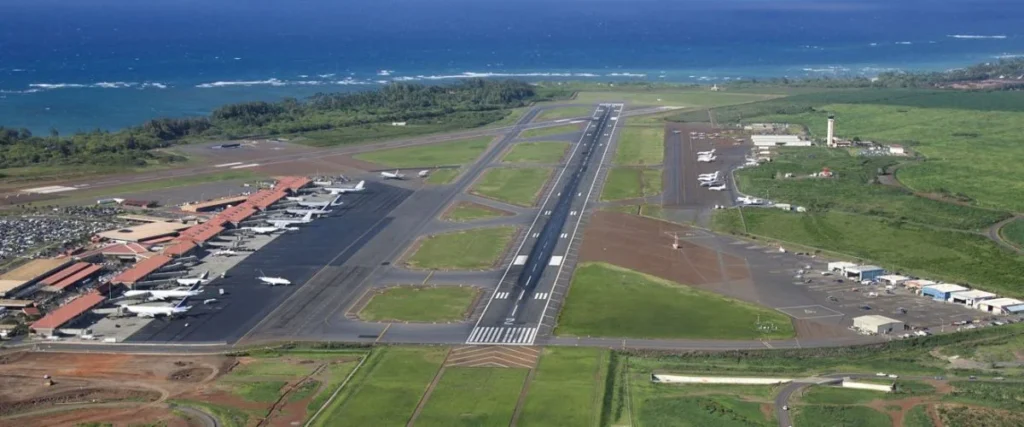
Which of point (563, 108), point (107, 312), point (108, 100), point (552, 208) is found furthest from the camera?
Answer: point (108, 100)

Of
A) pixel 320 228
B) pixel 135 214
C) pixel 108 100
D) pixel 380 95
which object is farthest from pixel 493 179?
pixel 108 100

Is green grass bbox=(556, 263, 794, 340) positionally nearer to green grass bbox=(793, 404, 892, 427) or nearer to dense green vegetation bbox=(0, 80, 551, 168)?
green grass bbox=(793, 404, 892, 427)

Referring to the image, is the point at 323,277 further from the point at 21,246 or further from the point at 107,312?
the point at 21,246

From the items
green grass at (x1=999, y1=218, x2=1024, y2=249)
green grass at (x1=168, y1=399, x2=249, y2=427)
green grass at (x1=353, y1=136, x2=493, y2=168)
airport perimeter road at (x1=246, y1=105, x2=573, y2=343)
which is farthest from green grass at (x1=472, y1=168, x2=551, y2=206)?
green grass at (x1=168, y1=399, x2=249, y2=427)

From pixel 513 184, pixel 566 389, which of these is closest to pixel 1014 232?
pixel 513 184

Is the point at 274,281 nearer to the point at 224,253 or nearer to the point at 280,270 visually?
the point at 280,270
